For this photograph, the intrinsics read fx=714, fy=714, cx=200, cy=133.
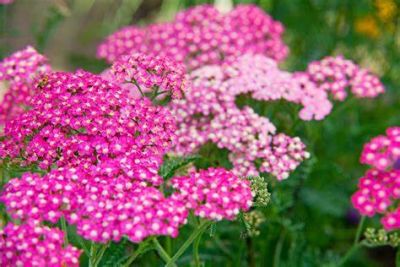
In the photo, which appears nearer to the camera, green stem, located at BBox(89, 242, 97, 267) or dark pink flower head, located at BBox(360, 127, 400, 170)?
green stem, located at BBox(89, 242, 97, 267)

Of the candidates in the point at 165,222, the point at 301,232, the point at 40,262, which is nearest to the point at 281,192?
the point at 301,232

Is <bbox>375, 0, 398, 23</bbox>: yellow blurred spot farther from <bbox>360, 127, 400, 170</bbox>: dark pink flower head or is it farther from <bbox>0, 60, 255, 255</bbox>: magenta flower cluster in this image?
<bbox>0, 60, 255, 255</bbox>: magenta flower cluster

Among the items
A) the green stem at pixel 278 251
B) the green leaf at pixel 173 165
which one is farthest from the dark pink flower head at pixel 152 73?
the green stem at pixel 278 251

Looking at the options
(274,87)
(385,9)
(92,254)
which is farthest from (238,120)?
(385,9)

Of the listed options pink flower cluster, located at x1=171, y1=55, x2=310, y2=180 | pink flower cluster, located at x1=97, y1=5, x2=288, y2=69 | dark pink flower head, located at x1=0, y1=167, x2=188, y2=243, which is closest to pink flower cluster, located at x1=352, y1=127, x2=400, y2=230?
pink flower cluster, located at x1=171, y1=55, x2=310, y2=180

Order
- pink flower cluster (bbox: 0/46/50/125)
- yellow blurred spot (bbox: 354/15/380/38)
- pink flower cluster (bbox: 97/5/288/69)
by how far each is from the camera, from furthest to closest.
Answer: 1. yellow blurred spot (bbox: 354/15/380/38)
2. pink flower cluster (bbox: 97/5/288/69)
3. pink flower cluster (bbox: 0/46/50/125)

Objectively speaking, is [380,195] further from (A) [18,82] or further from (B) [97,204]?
(A) [18,82]
